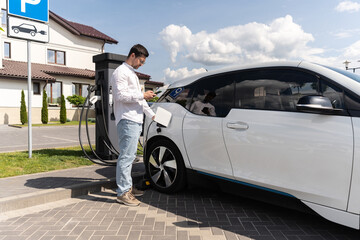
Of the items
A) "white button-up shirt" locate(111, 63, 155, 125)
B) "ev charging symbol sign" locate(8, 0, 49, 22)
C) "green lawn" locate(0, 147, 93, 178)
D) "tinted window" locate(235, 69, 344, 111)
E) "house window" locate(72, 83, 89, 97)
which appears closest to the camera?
"tinted window" locate(235, 69, 344, 111)

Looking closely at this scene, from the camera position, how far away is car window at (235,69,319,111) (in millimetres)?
2900

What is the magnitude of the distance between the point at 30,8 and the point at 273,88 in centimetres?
549

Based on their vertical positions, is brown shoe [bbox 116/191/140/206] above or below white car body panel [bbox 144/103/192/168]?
below

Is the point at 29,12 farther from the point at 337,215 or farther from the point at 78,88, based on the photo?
the point at 78,88

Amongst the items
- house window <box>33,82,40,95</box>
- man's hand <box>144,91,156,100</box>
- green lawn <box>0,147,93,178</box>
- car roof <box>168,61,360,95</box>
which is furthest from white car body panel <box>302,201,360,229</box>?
house window <box>33,82,40,95</box>

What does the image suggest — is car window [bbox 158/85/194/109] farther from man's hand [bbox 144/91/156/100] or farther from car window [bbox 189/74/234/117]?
man's hand [bbox 144/91/156/100]

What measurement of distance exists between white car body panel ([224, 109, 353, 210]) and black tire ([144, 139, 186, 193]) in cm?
96

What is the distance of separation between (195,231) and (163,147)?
142 cm

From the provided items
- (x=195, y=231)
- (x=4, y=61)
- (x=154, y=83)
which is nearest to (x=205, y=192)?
(x=195, y=231)

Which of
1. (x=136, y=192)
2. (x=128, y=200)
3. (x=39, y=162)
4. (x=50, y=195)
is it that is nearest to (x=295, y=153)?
(x=128, y=200)

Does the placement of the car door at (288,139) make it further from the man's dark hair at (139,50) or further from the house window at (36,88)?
the house window at (36,88)

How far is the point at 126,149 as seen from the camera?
3.79 meters

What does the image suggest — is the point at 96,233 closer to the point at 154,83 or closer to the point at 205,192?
the point at 205,192

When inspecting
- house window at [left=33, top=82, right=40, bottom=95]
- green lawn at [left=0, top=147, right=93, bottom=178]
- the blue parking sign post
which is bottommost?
green lawn at [left=0, top=147, right=93, bottom=178]
